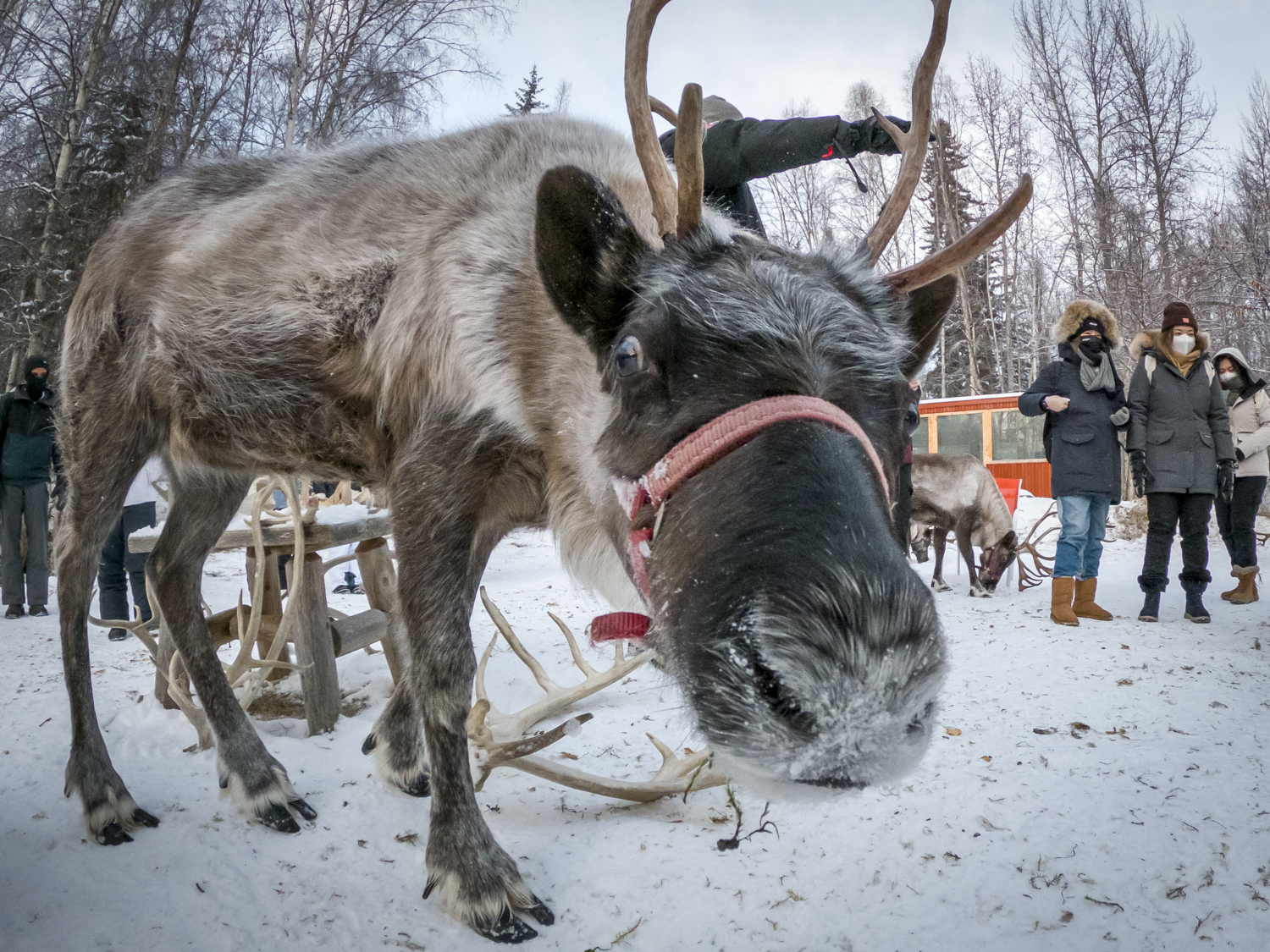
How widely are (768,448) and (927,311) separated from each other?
102cm

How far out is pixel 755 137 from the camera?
2.49 meters

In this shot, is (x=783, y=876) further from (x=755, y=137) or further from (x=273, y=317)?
(x=755, y=137)

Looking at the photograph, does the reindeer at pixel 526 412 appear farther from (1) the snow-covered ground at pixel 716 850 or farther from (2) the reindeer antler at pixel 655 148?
(1) the snow-covered ground at pixel 716 850

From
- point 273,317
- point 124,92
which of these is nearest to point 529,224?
point 273,317

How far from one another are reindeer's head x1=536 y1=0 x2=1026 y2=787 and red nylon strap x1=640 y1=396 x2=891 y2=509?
0.06 ft

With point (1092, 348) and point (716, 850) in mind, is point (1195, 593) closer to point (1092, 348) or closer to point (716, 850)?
point (1092, 348)

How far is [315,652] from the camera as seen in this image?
3107 mm

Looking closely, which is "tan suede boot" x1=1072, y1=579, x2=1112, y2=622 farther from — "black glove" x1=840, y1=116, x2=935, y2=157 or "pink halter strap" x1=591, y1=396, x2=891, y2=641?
"pink halter strap" x1=591, y1=396, x2=891, y2=641

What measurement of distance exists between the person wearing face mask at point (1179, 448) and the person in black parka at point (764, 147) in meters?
4.05

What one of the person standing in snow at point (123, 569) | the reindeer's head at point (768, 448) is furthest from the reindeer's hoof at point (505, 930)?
the person standing in snow at point (123, 569)

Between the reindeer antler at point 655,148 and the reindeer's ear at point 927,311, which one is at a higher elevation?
the reindeer antler at point 655,148

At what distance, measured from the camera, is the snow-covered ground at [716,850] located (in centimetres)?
175

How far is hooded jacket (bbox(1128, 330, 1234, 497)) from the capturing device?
16.4 ft

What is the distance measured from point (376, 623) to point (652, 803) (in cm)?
196
